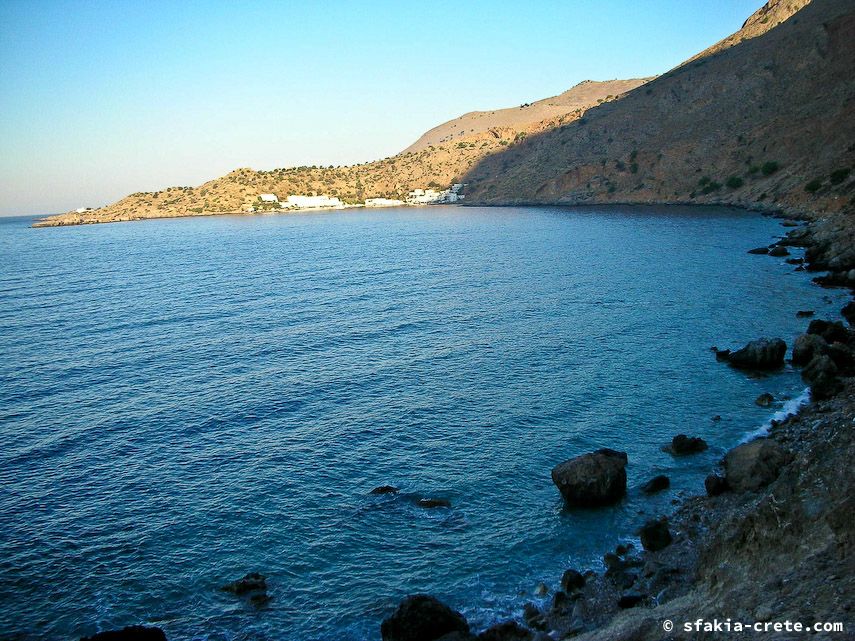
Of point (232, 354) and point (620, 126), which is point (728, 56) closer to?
point (620, 126)

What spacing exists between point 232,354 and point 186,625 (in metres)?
26.1

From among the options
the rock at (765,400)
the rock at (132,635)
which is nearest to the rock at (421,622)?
the rock at (132,635)

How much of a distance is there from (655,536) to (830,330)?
24388 millimetres

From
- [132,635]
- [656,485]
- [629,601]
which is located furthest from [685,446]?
[132,635]

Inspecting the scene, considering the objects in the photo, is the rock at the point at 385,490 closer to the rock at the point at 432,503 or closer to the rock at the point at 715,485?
the rock at the point at 432,503

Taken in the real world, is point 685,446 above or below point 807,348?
below

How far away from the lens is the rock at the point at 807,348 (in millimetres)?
34531

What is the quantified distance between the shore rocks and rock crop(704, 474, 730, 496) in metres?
15.1

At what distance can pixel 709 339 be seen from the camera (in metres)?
41.6

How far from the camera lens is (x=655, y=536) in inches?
789

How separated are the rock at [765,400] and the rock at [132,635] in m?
27.0

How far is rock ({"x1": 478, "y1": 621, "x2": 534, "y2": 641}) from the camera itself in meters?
16.5

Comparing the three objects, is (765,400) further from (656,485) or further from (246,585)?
(246,585)

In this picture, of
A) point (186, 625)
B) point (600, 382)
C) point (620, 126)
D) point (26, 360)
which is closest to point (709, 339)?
point (600, 382)
